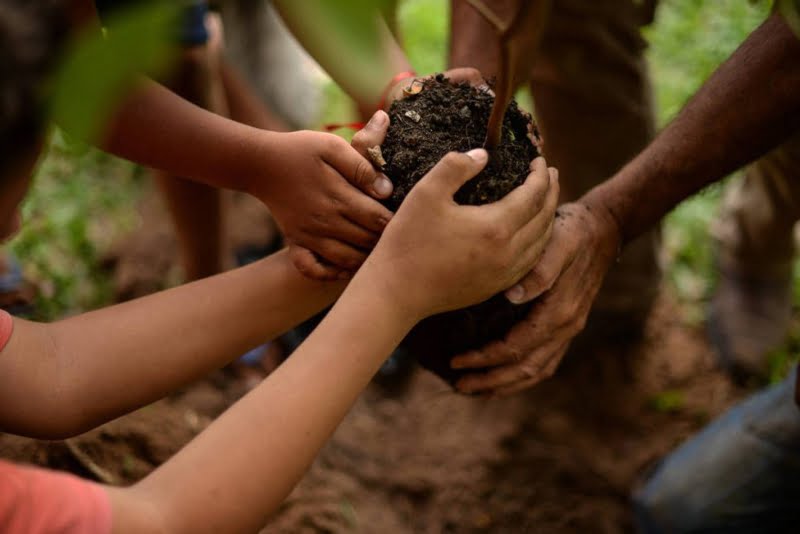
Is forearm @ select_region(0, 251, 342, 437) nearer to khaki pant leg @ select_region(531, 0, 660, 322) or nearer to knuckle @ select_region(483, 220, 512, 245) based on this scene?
knuckle @ select_region(483, 220, 512, 245)

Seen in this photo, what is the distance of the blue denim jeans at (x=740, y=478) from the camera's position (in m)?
1.89

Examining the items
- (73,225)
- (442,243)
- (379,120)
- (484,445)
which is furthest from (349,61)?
(73,225)

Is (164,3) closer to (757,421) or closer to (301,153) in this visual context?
(301,153)

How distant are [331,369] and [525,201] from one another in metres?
0.45

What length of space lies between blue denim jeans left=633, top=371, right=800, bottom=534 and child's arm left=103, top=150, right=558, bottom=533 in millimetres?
1086

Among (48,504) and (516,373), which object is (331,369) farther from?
(516,373)

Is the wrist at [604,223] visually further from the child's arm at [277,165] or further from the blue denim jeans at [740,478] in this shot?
the blue denim jeans at [740,478]

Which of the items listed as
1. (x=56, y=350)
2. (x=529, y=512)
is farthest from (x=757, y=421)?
(x=56, y=350)

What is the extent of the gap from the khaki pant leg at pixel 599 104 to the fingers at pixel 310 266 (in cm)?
112

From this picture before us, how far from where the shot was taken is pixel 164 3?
54 cm

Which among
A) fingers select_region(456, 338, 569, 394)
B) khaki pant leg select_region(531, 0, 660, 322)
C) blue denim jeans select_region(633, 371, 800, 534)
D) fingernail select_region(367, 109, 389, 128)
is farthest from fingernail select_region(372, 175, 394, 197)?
blue denim jeans select_region(633, 371, 800, 534)

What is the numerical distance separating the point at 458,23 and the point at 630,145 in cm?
75

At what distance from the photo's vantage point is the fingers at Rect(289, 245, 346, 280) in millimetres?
1446

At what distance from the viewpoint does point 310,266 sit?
1447mm
